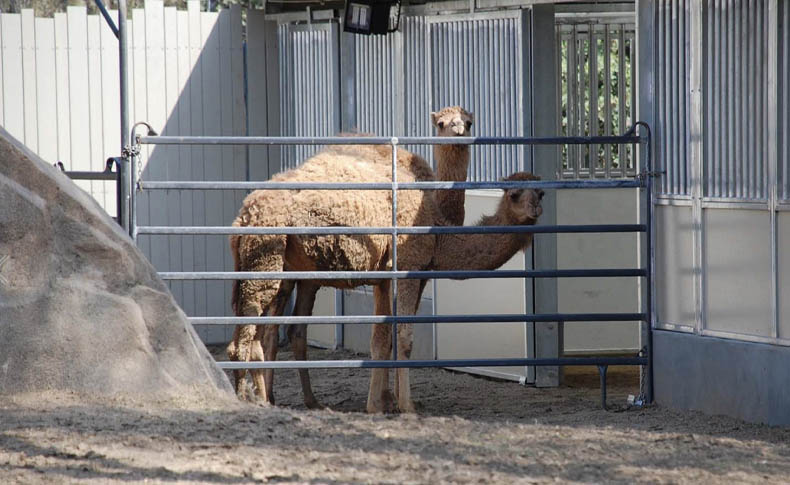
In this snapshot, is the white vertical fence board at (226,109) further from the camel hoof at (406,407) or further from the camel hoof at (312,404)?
the camel hoof at (406,407)

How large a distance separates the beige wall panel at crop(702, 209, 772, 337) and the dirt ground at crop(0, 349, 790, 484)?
88 centimetres

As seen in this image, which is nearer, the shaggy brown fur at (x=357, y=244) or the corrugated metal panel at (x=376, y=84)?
the shaggy brown fur at (x=357, y=244)

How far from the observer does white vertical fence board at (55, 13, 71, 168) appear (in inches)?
463

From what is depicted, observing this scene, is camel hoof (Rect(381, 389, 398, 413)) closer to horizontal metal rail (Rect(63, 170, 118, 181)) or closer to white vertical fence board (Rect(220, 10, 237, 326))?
horizontal metal rail (Rect(63, 170, 118, 181))

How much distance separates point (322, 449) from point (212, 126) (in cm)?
738

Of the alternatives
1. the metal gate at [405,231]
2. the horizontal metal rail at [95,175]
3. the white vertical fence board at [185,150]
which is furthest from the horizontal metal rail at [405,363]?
the white vertical fence board at [185,150]

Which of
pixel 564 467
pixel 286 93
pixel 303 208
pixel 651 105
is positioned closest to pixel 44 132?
pixel 286 93

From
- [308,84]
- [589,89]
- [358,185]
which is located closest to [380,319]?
[358,185]

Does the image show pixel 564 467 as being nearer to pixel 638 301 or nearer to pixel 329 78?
pixel 638 301

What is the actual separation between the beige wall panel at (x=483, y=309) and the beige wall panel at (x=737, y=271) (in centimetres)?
225

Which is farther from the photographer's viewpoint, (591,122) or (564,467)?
(591,122)

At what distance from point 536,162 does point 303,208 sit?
2.25m

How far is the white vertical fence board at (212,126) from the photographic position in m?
12.2

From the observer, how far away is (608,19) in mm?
10703
